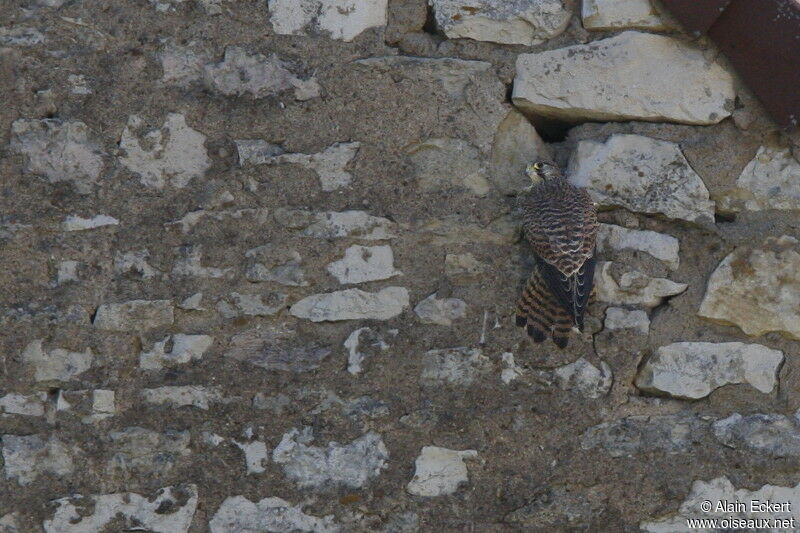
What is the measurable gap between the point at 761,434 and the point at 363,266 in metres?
1.49

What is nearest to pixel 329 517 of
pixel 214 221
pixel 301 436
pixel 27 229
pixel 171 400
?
pixel 301 436

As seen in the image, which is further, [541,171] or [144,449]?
[541,171]

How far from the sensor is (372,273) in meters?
3.38

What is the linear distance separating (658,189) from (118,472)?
209cm

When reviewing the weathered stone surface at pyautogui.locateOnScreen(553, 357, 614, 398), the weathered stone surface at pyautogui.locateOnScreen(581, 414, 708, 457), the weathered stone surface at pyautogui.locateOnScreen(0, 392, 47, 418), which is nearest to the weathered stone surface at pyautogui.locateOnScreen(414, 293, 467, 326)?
the weathered stone surface at pyautogui.locateOnScreen(553, 357, 614, 398)

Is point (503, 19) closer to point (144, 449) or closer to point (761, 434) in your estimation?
point (761, 434)

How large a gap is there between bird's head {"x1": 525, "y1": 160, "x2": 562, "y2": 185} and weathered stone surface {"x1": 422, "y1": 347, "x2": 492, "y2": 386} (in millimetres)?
646

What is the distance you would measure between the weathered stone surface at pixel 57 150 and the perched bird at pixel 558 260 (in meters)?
1.52

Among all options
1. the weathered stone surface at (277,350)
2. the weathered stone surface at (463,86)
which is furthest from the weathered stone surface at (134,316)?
the weathered stone surface at (463,86)

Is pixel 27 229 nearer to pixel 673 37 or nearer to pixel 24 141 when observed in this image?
pixel 24 141

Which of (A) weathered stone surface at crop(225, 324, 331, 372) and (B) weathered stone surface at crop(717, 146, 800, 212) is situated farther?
(B) weathered stone surface at crop(717, 146, 800, 212)

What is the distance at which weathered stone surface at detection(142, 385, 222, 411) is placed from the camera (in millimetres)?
3248

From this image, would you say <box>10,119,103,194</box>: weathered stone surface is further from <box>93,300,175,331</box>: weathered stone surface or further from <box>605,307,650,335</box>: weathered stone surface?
<box>605,307,650,335</box>: weathered stone surface

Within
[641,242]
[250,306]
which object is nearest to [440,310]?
[250,306]
